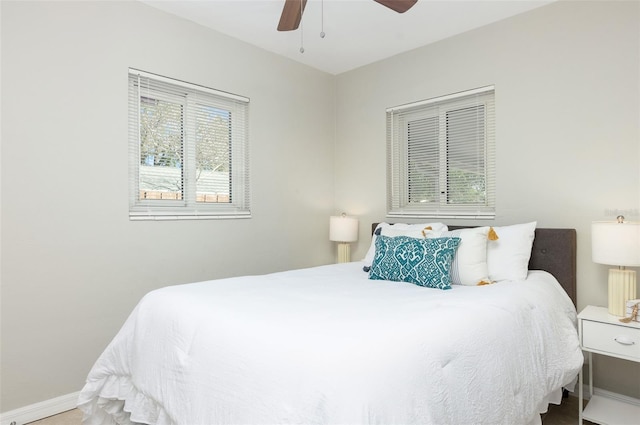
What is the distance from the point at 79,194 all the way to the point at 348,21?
2278mm

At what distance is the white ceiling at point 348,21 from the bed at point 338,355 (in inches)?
76.1

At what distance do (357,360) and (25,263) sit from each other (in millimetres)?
2114

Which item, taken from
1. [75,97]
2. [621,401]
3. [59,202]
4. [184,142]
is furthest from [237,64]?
[621,401]

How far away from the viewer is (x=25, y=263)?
2.19 metres

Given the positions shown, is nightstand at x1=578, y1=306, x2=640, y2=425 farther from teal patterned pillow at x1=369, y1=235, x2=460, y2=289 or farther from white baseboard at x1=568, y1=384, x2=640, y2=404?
teal patterned pillow at x1=369, y1=235, x2=460, y2=289

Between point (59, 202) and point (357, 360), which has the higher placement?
point (59, 202)

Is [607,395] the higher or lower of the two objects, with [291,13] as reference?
lower

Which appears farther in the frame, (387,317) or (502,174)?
(502,174)

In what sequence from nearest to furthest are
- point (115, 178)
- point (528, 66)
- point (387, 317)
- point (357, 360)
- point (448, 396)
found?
1. point (357, 360)
2. point (448, 396)
3. point (387, 317)
4. point (115, 178)
5. point (528, 66)

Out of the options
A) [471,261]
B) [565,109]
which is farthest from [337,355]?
[565,109]

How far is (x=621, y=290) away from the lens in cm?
212

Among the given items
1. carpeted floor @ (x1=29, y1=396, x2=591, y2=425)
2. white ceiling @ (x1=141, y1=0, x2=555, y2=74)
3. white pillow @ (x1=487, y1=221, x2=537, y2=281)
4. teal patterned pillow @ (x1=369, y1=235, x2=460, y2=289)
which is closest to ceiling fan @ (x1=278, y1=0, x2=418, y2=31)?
white ceiling @ (x1=141, y1=0, x2=555, y2=74)

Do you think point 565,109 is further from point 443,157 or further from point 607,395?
point 607,395

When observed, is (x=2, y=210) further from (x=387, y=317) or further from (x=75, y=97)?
(x=387, y=317)
